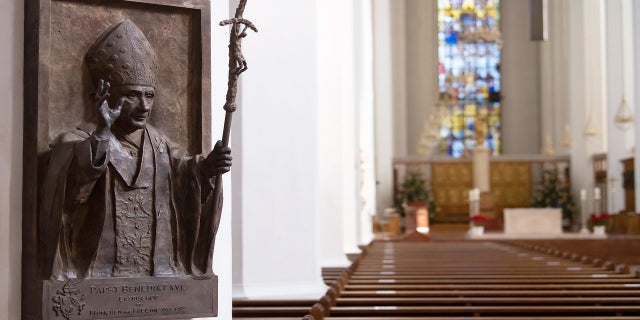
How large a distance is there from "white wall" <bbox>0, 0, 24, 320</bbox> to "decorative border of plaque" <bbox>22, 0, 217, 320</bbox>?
30 millimetres

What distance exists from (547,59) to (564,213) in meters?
5.61

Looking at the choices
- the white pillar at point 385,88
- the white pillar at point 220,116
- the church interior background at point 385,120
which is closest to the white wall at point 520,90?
the church interior background at point 385,120

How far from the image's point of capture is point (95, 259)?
3.35 metres

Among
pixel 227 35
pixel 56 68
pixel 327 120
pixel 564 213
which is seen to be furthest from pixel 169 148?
pixel 564 213

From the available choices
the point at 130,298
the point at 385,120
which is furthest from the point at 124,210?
the point at 385,120

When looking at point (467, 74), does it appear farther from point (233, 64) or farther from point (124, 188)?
point (124, 188)

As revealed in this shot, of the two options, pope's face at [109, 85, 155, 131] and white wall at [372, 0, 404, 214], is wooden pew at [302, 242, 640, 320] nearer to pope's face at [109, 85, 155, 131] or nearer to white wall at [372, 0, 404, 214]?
pope's face at [109, 85, 155, 131]

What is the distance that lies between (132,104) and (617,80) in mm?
23897

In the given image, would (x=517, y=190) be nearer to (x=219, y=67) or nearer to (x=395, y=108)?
(x=395, y=108)

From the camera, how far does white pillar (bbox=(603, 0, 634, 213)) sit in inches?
969

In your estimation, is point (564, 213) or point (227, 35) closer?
point (227, 35)

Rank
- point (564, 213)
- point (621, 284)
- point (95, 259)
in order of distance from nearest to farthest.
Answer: point (95, 259) < point (621, 284) < point (564, 213)

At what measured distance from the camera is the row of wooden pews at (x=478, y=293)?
19.2 ft

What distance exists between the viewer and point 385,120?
95.9 feet
